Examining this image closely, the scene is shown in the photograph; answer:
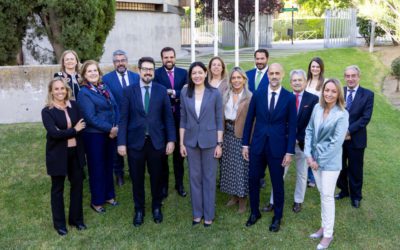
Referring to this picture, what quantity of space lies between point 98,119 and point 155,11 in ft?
45.3

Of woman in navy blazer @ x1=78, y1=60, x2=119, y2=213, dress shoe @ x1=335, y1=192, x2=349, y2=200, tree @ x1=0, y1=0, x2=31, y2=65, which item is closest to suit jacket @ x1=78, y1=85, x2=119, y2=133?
woman in navy blazer @ x1=78, y1=60, x2=119, y2=213

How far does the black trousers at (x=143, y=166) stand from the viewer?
509cm

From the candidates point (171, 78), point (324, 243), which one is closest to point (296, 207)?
Result: point (324, 243)

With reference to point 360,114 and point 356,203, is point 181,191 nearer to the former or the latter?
point 356,203

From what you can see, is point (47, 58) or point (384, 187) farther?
point (47, 58)

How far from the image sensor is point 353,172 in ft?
18.6

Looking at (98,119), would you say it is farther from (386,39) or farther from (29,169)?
(386,39)

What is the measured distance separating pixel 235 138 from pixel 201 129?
0.62m

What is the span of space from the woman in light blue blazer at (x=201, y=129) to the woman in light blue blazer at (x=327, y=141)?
1.10 metres

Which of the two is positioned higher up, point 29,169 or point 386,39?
point 386,39

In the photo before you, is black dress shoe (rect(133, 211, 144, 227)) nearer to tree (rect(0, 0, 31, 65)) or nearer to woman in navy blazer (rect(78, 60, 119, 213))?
woman in navy blazer (rect(78, 60, 119, 213))

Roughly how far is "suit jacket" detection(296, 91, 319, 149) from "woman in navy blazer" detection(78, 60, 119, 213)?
2.37 m

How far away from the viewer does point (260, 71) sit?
19.6 feet

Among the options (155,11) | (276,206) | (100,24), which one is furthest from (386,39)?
(276,206)
